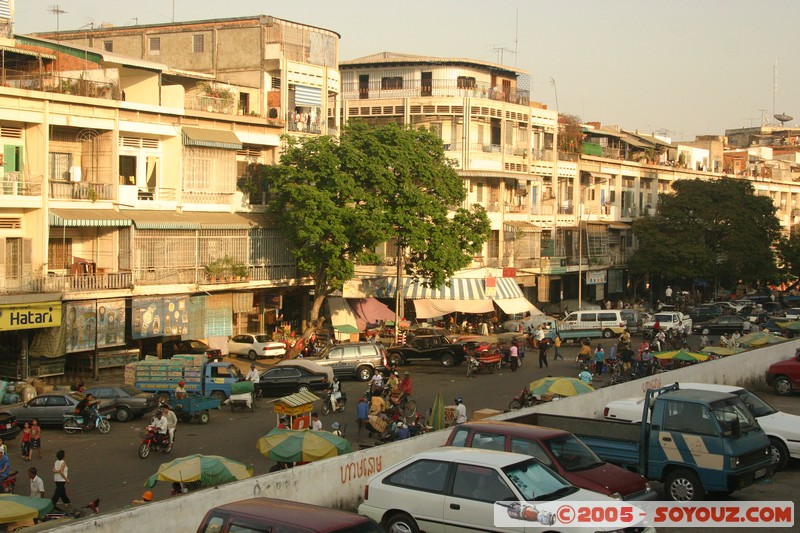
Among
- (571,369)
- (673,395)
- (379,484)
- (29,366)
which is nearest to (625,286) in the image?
(571,369)

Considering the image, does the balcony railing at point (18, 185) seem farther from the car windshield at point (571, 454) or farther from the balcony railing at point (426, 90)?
the balcony railing at point (426, 90)

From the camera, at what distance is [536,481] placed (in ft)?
40.1

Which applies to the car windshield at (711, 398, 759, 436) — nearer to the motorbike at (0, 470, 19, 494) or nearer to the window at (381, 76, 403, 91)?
the motorbike at (0, 470, 19, 494)

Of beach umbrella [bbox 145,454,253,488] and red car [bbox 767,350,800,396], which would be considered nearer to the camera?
beach umbrella [bbox 145,454,253,488]

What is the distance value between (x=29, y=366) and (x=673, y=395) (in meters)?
25.3

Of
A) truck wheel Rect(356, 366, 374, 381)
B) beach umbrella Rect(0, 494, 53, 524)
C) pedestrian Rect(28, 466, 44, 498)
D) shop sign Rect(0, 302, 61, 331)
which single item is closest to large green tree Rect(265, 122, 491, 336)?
truck wheel Rect(356, 366, 374, 381)

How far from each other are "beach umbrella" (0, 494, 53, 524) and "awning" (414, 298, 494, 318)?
36464 millimetres

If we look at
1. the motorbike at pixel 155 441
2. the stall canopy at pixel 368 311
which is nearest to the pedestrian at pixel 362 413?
the motorbike at pixel 155 441

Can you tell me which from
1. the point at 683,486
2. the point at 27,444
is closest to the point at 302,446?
the point at 683,486

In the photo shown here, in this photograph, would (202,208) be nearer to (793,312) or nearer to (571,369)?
(571,369)

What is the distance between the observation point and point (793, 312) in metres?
55.7

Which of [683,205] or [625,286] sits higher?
[683,205]

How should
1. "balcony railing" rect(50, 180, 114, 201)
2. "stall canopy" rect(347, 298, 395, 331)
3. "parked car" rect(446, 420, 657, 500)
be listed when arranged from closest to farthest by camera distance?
"parked car" rect(446, 420, 657, 500), "balcony railing" rect(50, 180, 114, 201), "stall canopy" rect(347, 298, 395, 331)

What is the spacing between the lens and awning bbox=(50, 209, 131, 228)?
34.6 meters
